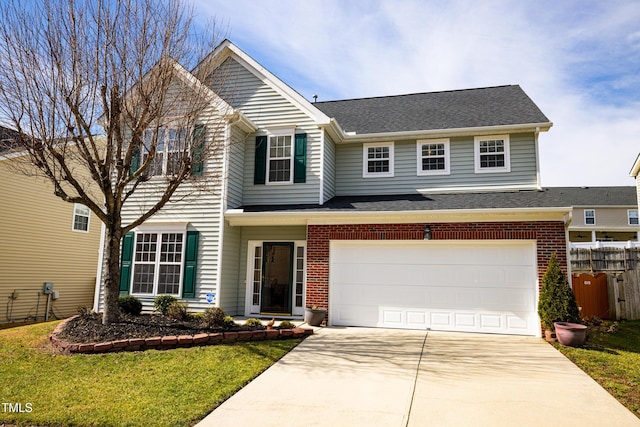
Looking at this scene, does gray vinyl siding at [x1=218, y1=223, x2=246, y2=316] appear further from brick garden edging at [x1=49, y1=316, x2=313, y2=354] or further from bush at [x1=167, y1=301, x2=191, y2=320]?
brick garden edging at [x1=49, y1=316, x2=313, y2=354]

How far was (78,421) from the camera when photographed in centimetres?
502

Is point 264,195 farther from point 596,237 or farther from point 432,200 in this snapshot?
point 596,237

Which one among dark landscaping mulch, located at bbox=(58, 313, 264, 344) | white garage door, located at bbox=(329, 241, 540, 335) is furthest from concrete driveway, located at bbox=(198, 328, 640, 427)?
dark landscaping mulch, located at bbox=(58, 313, 264, 344)

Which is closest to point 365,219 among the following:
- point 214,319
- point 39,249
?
point 214,319

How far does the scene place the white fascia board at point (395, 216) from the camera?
1038 centimetres

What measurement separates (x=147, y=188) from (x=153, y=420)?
935 cm

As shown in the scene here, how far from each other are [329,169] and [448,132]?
378cm

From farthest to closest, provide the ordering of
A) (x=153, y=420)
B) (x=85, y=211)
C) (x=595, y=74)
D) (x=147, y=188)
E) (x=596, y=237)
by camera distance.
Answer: (x=596, y=237) < (x=85, y=211) < (x=147, y=188) < (x=595, y=74) < (x=153, y=420)

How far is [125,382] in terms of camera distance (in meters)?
6.35

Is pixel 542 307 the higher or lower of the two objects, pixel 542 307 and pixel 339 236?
the lower

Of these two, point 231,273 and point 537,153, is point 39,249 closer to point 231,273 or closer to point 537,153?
point 231,273

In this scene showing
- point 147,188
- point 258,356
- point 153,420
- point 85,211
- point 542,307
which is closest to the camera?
point 153,420

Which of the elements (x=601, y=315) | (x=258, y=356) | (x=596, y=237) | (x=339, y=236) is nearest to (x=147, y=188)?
(x=339, y=236)

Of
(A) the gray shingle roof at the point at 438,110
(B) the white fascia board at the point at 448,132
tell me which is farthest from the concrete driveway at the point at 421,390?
(A) the gray shingle roof at the point at 438,110
